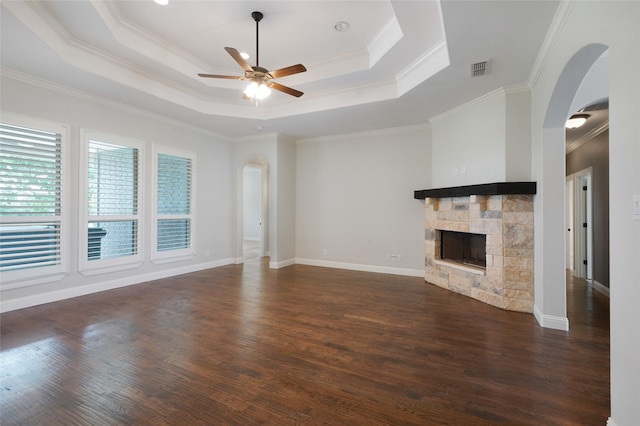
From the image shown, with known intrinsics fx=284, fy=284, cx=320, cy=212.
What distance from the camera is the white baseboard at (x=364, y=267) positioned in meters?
5.77

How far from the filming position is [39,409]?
189 centimetres

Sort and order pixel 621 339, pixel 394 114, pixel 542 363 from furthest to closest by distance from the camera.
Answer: pixel 394 114 → pixel 542 363 → pixel 621 339

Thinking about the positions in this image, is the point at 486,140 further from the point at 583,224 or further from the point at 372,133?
the point at 583,224

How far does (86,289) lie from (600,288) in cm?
829

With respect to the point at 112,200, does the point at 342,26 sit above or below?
above

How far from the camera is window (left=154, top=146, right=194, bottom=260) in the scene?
17.9ft

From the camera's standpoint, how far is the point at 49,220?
13.1 ft

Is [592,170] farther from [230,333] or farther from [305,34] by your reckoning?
[230,333]

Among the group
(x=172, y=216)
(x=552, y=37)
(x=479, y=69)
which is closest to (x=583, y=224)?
(x=479, y=69)

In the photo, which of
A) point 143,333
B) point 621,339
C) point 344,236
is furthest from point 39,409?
point 344,236

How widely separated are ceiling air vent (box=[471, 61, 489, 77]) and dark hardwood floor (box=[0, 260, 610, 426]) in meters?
3.02

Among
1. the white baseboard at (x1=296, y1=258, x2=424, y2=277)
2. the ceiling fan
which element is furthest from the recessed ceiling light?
the white baseboard at (x1=296, y1=258, x2=424, y2=277)

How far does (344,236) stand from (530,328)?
3.88m

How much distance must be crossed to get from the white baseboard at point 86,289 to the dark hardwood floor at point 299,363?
18 cm
